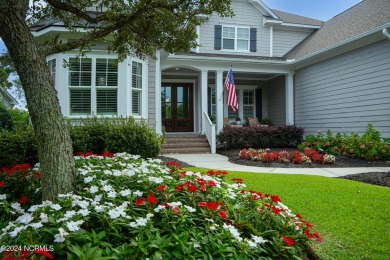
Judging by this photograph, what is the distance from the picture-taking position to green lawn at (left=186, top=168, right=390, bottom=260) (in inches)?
104

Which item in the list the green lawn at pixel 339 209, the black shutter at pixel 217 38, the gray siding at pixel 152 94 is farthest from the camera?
the black shutter at pixel 217 38

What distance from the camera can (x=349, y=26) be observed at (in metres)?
11.3

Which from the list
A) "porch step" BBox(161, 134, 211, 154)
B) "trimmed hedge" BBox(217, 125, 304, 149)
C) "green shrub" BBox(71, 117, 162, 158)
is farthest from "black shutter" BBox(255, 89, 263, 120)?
"green shrub" BBox(71, 117, 162, 158)

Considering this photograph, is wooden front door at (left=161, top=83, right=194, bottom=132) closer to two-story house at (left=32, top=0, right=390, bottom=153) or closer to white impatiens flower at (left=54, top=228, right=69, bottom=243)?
two-story house at (left=32, top=0, right=390, bottom=153)

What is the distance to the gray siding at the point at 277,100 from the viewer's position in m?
14.6

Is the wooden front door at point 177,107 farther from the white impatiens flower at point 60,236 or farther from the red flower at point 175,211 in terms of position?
the white impatiens flower at point 60,236

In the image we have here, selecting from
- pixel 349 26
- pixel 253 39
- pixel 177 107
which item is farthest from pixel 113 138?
pixel 349 26

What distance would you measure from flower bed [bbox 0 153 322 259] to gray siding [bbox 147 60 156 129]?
755 cm

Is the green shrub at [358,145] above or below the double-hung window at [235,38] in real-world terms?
below

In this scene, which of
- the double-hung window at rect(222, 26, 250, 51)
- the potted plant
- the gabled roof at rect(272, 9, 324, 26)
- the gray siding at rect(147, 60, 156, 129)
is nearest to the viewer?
the gray siding at rect(147, 60, 156, 129)

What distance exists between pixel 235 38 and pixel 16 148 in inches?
425

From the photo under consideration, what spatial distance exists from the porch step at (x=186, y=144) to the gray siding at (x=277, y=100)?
4.96 meters

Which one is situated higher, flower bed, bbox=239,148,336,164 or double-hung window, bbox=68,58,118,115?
double-hung window, bbox=68,58,118,115

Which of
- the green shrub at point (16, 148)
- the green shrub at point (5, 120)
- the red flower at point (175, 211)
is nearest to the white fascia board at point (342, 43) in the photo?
the red flower at point (175, 211)
